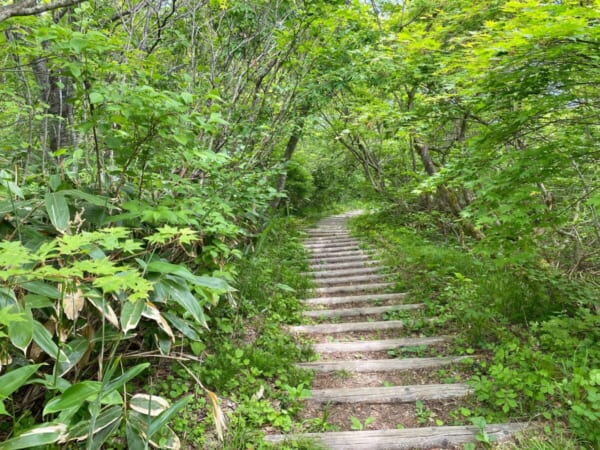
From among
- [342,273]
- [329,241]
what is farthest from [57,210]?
[329,241]

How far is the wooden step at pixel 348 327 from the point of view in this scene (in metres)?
3.35

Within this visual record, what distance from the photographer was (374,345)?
3059 millimetres

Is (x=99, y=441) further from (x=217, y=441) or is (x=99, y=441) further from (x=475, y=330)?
(x=475, y=330)

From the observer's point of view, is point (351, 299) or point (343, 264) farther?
point (343, 264)

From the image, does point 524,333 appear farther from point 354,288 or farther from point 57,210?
point 57,210

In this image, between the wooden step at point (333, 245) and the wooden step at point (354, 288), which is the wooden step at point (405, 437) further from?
the wooden step at point (333, 245)

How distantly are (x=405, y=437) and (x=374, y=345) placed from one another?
1066 mm

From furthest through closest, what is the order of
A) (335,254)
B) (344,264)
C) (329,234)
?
(329,234)
(335,254)
(344,264)

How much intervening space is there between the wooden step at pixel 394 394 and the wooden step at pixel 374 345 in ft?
1.90

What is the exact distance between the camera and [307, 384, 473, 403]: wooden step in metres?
2.38

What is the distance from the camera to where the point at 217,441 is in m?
1.92

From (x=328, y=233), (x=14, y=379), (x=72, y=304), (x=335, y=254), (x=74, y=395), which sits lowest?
(x=328, y=233)

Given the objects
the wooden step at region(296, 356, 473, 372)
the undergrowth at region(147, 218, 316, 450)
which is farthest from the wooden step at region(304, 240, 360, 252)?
the wooden step at region(296, 356, 473, 372)

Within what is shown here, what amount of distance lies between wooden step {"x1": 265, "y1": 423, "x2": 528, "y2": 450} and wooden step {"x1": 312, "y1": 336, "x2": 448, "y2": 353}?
3.20 feet
